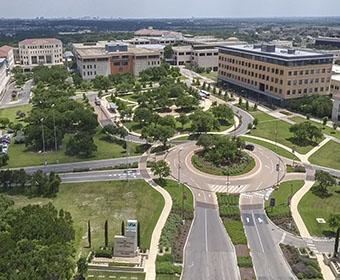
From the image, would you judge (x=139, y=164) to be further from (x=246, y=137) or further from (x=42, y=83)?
(x=42, y=83)

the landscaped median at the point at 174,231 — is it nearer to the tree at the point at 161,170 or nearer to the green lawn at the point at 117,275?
the tree at the point at 161,170

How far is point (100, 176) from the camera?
252 ft

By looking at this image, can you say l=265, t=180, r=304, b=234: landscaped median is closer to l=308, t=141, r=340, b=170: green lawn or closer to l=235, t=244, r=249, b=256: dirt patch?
l=235, t=244, r=249, b=256: dirt patch

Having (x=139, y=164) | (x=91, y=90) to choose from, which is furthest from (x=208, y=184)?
(x=91, y=90)

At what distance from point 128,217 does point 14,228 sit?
1924 cm

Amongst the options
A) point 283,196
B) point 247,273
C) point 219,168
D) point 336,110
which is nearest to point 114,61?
point 336,110

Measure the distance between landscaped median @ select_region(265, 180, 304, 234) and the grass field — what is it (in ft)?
66.7

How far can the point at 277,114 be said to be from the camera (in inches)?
4786

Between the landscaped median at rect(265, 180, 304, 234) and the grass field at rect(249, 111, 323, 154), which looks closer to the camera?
the landscaped median at rect(265, 180, 304, 234)

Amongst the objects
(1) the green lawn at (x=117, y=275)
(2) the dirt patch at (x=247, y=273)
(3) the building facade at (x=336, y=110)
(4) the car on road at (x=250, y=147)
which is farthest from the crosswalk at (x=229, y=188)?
(3) the building facade at (x=336, y=110)

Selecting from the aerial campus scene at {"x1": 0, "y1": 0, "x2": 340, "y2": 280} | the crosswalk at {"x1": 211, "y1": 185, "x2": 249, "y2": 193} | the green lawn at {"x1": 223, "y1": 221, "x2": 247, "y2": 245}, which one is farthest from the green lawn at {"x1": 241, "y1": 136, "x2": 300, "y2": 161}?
the green lawn at {"x1": 223, "y1": 221, "x2": 247, "y2": 245}

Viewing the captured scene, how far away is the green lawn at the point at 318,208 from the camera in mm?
57625

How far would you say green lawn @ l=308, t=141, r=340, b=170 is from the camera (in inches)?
3265

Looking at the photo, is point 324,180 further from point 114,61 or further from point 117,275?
point 114,61
